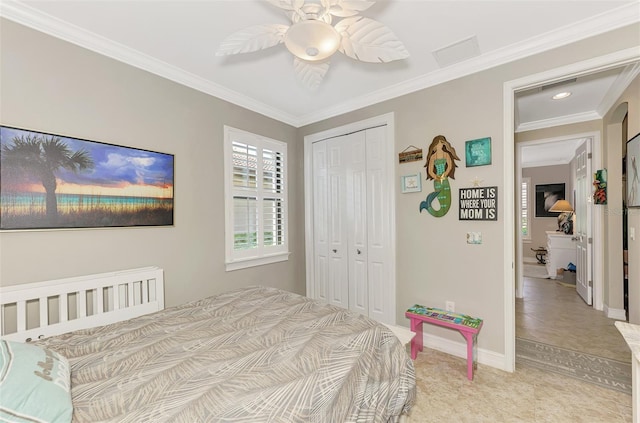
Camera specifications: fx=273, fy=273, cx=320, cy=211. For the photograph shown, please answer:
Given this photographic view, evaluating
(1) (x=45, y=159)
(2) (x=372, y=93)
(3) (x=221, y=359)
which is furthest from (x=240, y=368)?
(2) (x=372, y=93)

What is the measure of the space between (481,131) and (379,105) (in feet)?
3.60

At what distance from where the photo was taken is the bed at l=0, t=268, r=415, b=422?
0.97 metres

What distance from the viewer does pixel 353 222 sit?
10.8 ft

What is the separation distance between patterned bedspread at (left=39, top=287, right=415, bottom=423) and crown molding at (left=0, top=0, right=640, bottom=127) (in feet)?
6.56

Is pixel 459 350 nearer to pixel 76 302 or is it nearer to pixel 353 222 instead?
pixel 353 222

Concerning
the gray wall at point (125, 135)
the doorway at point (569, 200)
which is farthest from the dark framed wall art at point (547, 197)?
the gray wall at point (125, 135)

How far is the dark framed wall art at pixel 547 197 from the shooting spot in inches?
282

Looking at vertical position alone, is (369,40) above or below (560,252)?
above

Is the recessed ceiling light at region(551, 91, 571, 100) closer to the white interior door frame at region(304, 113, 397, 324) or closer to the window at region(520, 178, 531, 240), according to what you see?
the white interior door frame at region(304, 113, 397, 324)

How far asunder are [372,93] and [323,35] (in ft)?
5.75

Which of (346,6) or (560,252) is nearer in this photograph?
(346,6)

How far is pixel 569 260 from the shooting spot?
17.6ft

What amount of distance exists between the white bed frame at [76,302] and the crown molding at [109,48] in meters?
1.68

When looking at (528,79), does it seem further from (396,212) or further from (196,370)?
(196,370)
